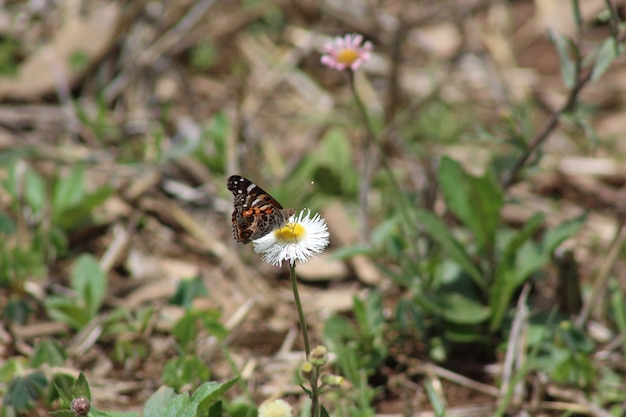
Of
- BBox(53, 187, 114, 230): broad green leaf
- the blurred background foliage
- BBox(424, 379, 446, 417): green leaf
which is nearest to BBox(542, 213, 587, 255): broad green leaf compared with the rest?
the blurred background foliage

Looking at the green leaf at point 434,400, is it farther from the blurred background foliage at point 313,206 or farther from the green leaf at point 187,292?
the green leaf at point 187,292

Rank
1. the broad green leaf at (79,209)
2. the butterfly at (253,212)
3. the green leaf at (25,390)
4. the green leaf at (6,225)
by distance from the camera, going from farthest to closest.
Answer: the broad green leaf at (79,209), the green leaf at (6,225), the green leaf at (25,390), the butterfly at (253,212)

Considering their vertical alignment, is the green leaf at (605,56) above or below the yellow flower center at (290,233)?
above

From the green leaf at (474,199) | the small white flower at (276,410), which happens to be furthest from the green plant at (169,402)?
the green leaf at (474,199)

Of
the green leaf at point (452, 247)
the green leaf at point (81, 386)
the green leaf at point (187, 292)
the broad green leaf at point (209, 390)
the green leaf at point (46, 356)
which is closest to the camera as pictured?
the green leaf at point (81, 386)

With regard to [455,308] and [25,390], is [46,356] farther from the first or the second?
[455,308]

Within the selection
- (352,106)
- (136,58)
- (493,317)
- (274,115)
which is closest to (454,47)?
(352,106)
